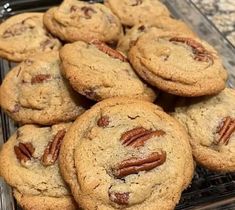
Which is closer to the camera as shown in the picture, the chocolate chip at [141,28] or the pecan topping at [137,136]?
the pecan topping at [137,136]

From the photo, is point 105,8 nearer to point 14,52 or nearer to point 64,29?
point 64,29

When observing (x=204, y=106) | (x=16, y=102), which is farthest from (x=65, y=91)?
(x=204, y=106)

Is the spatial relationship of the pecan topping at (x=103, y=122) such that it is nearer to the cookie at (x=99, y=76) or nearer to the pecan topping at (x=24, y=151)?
the cookie at (x=99, y=76)

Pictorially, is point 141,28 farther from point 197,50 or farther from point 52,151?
point 52,151

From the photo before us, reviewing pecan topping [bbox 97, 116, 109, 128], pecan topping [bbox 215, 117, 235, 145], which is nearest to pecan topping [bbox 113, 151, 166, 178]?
pecan topping [bbox 97, 116, 109, 128]

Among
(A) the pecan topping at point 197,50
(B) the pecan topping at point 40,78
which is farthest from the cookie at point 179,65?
(B) the pecan topping at point 40,78

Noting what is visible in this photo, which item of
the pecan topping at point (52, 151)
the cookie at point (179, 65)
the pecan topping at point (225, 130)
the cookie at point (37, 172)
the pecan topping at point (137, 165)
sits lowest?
the cookie at point (37, 172)

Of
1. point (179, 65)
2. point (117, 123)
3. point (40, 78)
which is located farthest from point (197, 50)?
point (40, 78)
